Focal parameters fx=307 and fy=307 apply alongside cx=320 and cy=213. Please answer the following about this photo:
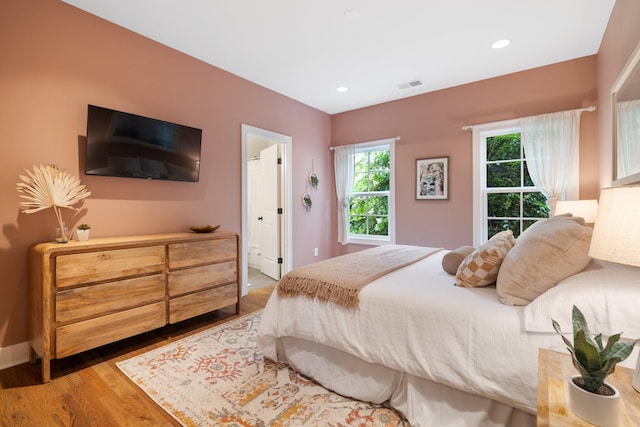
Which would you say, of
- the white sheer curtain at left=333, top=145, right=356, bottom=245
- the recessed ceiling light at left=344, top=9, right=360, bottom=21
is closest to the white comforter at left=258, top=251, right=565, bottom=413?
the recessed ceiling light at left=344, top=9, right=360, bottom=21

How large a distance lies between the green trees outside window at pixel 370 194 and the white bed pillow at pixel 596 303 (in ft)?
11.0

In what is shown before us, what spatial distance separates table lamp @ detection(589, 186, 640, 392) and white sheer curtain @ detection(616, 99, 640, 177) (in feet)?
3.52

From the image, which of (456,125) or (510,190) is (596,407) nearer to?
(510,190)

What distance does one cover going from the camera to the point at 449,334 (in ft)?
4.86

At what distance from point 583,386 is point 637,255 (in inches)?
15.6

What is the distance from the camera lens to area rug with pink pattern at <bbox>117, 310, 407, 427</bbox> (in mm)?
1669

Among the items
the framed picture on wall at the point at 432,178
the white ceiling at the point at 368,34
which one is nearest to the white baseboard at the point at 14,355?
the white ceiling at the point at 368,34

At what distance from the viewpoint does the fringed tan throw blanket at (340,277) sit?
1.84 m

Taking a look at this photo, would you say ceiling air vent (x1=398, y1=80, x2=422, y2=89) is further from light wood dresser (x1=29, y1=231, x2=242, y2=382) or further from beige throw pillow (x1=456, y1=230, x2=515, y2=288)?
light wood dresser (x1=29, y1=231, x2=242, y2=382)

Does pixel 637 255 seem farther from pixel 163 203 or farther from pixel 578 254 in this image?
pixel 163 203

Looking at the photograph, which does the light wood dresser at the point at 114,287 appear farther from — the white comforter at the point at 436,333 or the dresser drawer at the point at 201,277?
the white comforter at the point at 436,333

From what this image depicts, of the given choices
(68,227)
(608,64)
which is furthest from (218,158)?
(608,64)

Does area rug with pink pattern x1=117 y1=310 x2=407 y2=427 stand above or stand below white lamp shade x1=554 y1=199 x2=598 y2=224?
below

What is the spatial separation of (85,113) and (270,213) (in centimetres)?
259
